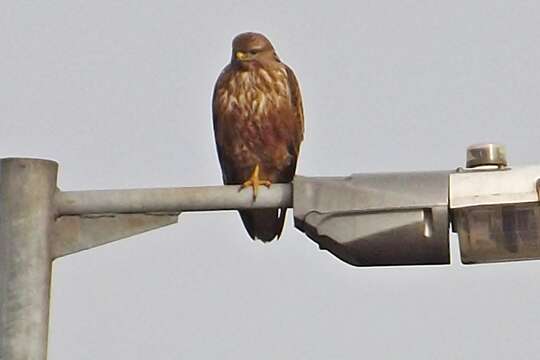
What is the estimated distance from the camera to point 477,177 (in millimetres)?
3080

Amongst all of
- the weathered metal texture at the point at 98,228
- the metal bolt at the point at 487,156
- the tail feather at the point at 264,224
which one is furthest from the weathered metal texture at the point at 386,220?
the tail feather at the point at 264,224

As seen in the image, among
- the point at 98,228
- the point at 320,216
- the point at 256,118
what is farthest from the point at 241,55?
the point at 320,216

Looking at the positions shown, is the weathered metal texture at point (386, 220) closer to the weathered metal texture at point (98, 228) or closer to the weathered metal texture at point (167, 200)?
the weathered metal texture at point (167, 200)

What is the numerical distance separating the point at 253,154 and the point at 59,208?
2.98m

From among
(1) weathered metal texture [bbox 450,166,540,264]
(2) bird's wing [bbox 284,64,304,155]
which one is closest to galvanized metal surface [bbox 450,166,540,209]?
(1) weathered metal texture [bbox 450,166,540,264]

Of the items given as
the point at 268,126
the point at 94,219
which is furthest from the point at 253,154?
the point at 94,219

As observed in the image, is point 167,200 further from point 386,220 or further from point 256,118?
point 256,118

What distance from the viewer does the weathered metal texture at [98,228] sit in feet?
10.8

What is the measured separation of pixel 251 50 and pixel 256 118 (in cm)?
46

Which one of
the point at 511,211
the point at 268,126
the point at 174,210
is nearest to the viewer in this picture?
the point at 511,211

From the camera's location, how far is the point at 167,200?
3273 mm

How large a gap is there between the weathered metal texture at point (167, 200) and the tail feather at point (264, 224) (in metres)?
2.58

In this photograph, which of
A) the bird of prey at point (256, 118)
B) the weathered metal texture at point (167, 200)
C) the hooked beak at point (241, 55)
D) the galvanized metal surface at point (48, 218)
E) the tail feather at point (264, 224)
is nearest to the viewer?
the galvanized metal surface at point (48, 218)

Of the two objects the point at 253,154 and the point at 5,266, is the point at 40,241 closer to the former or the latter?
the point at 5,266
